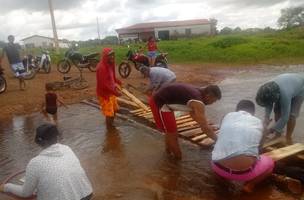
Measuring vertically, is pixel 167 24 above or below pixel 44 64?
above

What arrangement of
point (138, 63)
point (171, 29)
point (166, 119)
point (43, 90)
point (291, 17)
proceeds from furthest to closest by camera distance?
point (291, 17), point (171, 29), point (138, 63), point (43, 90), point (166, 119)

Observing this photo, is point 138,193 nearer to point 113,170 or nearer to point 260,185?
point 113,170

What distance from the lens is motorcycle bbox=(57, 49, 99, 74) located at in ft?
56.5

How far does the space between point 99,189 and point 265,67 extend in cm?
1525

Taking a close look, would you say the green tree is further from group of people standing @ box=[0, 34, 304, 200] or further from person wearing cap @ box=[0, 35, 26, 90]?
group of people standing @ box=[0, 34, 304, 200]

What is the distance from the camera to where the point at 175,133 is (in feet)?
21.1

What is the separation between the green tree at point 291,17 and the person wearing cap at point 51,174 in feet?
181

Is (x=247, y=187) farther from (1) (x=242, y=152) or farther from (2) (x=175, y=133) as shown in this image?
(2) (x=175, y=133)

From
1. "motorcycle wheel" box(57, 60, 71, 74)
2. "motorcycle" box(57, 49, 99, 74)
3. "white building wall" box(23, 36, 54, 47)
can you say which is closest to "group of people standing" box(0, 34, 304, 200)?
"motorcycle" box(57, 49, 99, 74)

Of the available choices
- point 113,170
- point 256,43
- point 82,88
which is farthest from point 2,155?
point 256,43

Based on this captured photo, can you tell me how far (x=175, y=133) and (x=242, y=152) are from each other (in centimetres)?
186

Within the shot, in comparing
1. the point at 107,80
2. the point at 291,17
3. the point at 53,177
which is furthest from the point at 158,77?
the point at 291,17

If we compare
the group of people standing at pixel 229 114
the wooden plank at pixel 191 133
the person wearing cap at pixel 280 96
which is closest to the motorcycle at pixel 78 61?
the group of people standing at pixel 229 114

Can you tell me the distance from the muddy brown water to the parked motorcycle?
546 cm
